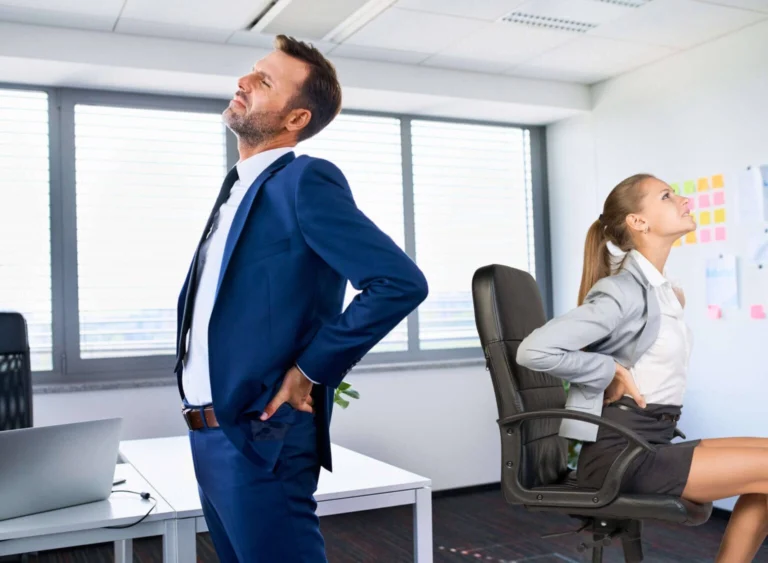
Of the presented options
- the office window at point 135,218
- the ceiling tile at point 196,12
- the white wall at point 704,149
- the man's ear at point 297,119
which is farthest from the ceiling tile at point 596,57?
the man's ear at point 297,119

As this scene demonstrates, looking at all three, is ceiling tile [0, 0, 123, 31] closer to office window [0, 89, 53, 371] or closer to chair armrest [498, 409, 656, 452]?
office window [0, 89, 53, 371]

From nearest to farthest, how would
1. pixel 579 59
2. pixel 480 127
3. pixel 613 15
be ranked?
pixel 613 15, pixel 579 59, pixel 480 127

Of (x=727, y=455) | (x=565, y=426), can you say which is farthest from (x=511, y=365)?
(x=727, y=455)

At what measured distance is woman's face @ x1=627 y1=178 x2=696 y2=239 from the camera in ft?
7.48

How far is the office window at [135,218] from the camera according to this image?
4262mm

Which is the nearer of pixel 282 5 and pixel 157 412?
pixel 282 5

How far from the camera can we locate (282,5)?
361 cm

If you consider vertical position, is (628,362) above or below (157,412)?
above

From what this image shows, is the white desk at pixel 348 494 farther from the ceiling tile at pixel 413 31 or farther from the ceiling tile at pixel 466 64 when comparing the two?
the ceiling tile at pixel 466 64

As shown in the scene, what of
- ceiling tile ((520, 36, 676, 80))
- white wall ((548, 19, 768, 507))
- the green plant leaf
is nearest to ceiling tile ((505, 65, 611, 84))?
ceiling tile ((520, 36, 676, 80))

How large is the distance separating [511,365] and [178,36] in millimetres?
2605

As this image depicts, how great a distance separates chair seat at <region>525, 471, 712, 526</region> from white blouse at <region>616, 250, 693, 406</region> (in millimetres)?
268

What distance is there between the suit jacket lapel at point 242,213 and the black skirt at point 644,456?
3.97ft

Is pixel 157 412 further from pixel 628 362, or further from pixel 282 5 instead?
pixel 628 362
